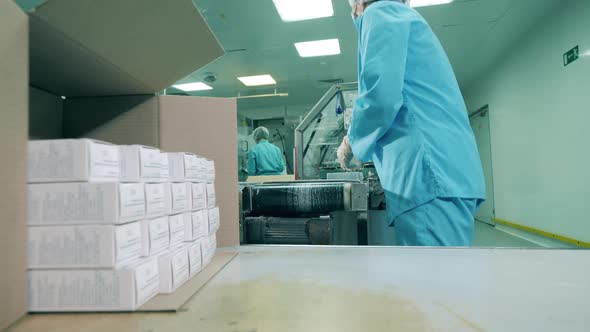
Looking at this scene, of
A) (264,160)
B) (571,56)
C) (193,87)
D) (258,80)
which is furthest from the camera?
(193,87)

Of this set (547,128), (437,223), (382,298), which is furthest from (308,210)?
(547,128)

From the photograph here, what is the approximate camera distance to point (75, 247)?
1.49ft

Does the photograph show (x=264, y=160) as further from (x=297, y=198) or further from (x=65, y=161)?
(x=65, y=161)

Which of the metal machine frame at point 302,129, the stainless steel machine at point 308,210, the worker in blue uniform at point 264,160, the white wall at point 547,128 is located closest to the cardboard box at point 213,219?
the stainless steel machine at point 308,210

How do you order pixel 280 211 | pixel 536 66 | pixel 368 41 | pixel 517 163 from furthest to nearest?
pixel 517 163 < pixel 536 66 < pixel 280 211 < pixel 368 41

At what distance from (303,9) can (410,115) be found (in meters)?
2.73

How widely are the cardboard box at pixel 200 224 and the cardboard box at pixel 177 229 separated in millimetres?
38

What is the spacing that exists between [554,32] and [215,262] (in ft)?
13.6

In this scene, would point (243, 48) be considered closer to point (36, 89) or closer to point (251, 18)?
point (251, 18)

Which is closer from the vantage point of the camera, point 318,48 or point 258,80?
point 318,48

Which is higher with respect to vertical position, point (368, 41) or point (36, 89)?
point (368, 41)

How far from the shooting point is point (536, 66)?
371 centimetres

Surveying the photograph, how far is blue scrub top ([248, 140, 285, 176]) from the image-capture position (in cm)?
472

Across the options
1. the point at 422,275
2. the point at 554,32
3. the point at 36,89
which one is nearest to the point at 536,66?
the point at 554,32
